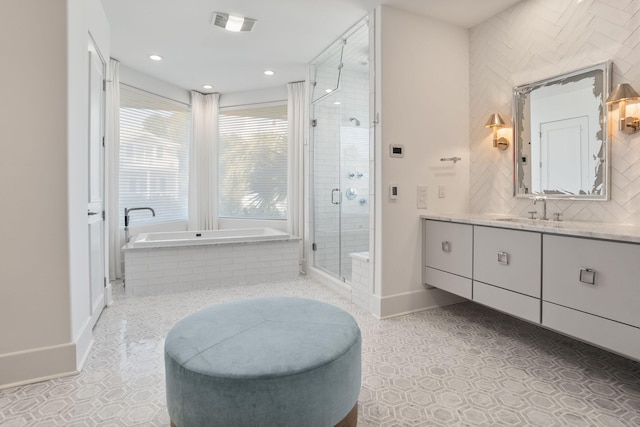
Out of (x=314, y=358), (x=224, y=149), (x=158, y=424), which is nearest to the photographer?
(x=314, y=358)

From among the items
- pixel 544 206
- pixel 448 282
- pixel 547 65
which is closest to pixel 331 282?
pixel 448 282

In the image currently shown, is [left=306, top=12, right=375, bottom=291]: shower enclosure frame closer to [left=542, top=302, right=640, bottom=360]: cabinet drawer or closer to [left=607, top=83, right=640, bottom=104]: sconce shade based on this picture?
[left=542, top=302, right=640, bottom=360]: cabinet drawer

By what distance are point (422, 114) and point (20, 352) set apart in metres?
3.13

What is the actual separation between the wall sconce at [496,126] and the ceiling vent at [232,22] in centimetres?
221

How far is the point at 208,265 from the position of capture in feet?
12.1

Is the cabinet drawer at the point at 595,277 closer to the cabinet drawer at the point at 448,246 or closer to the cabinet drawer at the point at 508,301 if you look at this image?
the cabinet drawer at the point at 508,301

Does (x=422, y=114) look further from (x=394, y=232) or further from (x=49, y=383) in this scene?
(x=49, y=383)

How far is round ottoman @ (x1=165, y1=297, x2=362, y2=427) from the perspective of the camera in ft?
3.64

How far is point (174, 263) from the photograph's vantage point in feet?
11.5

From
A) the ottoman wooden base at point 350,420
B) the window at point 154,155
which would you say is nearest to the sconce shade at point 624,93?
the ottoman wooden base at point 350,420

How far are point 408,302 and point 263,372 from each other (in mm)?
2007

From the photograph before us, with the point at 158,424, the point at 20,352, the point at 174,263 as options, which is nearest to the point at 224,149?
the point at 174,263

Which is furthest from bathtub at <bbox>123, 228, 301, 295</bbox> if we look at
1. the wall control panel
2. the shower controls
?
the shower controls

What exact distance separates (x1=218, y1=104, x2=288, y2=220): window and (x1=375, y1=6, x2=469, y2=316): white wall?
2389 mm
